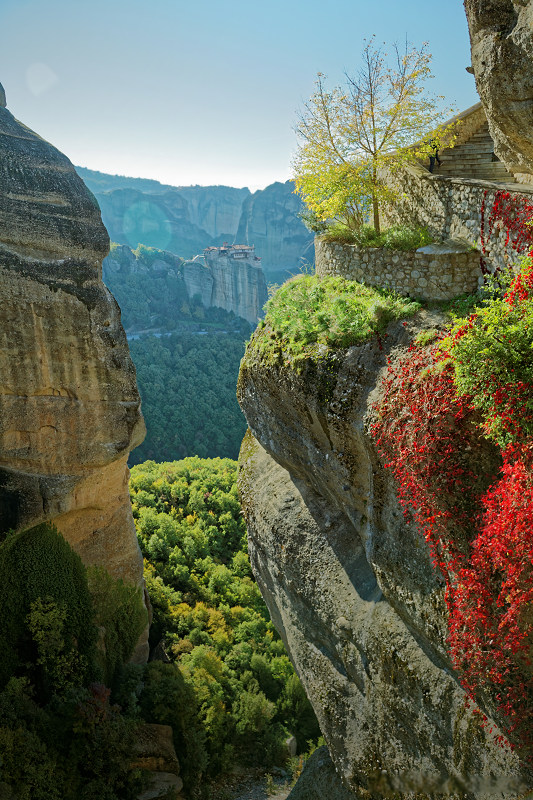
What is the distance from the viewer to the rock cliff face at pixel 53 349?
10.5 metres

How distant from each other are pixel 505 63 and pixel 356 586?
27.7ft

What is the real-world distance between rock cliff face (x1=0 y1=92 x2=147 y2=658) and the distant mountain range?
79.9 metres

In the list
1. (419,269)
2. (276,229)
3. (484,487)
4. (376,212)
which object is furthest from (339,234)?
(276,229)

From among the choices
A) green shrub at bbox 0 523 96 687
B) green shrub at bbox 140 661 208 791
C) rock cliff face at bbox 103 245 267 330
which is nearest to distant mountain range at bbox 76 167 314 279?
rock cliff face at bbox 103 245 267 330

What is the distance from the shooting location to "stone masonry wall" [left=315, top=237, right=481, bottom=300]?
894 centimetres

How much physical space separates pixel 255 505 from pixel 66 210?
304 inches

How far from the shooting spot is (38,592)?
11.3 m

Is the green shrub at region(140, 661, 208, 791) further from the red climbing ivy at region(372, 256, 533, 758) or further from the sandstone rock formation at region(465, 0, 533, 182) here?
the sandstone rock formation at region(465, 0, 533, 182)

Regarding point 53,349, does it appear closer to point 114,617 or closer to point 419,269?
point 114,617

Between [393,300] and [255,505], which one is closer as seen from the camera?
[393,300]

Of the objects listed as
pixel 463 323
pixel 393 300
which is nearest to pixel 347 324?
pixel 393 300

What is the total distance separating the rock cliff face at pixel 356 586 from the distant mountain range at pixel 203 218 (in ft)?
266

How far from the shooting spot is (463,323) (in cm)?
692

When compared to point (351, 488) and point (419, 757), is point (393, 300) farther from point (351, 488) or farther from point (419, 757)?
point (419, 757)
